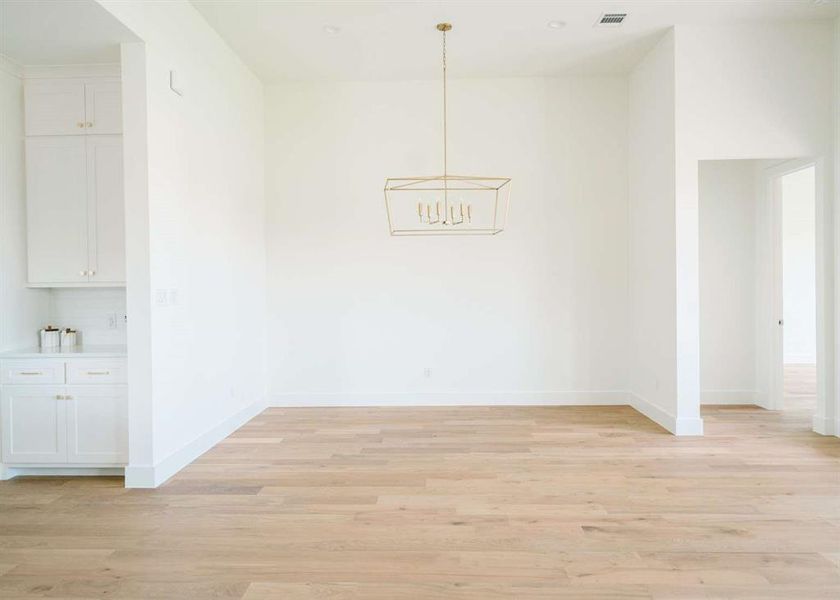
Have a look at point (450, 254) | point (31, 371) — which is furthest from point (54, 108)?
point (450, 254)

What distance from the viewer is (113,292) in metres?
4.24

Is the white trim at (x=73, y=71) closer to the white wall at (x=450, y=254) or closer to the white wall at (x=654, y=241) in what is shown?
the white wall at (x=450, y=254)

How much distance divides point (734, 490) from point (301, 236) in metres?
4.57

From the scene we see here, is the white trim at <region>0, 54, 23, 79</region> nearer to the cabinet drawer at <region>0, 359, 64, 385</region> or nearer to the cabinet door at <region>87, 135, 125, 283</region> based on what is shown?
the cabinet door at <region>87, 135, 125, 283</region>

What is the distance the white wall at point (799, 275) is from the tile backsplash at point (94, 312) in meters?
9.41

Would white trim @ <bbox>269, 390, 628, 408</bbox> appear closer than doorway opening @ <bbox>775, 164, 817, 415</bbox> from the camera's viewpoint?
Yes

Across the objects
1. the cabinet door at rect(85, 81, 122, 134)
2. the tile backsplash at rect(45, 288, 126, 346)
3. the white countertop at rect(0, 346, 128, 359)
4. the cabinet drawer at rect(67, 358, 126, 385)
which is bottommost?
the cabinet drawer at rect(67, 358, 126, 385)

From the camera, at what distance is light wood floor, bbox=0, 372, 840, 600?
2369 millimetres

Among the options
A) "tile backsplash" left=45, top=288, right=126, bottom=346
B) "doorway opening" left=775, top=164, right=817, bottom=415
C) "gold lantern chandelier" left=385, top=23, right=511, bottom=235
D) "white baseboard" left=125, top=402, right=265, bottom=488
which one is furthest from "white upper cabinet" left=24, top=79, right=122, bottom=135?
"doorway opening" left=775, top=164, right=817, bottom=415

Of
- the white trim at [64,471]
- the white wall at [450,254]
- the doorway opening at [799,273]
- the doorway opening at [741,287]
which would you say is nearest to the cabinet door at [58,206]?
the white trim at [64,471]

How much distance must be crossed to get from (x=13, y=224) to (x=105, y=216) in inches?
26.3

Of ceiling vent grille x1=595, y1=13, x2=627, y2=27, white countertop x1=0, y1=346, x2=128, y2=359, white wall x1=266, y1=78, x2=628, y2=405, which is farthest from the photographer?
white wall x1=266, y1=78, x2=628, y2=405

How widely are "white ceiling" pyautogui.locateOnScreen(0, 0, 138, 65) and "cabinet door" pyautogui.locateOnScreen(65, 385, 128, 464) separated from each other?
2.31m

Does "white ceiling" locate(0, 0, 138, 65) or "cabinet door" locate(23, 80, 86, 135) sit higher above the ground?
"white ceiling" locate(0, 0, 138, 65)
